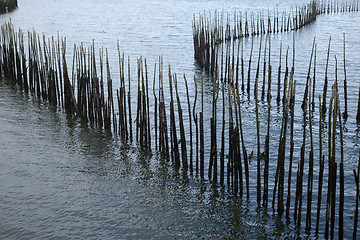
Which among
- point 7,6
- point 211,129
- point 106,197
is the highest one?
point 7,6

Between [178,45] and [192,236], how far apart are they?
42.6ft

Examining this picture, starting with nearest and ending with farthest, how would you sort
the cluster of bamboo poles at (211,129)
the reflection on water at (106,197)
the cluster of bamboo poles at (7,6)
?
1. the cluster of bamboo poles at (211,129)
2. the reflection on water at (106,197)
3. the cluster of bamboo poles at (7,6)

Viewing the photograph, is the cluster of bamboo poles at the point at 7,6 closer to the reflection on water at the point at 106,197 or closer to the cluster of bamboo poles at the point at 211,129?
the cluster of bamboo poles at the point at 211,129

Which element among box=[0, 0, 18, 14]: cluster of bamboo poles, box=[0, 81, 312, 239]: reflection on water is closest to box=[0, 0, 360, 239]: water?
box=[0, 81, 312, 239]: reflection on water

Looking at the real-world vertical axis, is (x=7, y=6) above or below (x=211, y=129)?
above

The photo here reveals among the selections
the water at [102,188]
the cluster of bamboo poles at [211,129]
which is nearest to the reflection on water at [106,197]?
the water at [102,188]

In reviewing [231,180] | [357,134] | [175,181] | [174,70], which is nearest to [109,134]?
[175,181]

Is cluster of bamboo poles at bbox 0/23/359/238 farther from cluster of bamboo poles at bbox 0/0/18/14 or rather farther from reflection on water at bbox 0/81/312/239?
cluster of bamboo poles at bbox 0/0/18/14

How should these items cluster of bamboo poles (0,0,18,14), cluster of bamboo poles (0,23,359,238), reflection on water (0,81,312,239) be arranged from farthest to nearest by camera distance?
1. cluster of bamboo poles (0,0,18,14)
2. reflection on water (0,81,312,239)
3. cluster of bamboo poles (0,23,359,238)

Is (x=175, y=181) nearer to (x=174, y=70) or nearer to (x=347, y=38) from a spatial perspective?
(x=174, y=70)

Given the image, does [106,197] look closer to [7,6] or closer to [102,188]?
[102,188]

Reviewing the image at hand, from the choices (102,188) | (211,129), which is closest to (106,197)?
(102,188)

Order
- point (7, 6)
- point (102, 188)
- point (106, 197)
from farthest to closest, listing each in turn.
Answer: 1. point (7, 6)
2. point (102, 188)
3. point (106, 197)

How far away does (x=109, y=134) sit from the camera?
22.1ft
